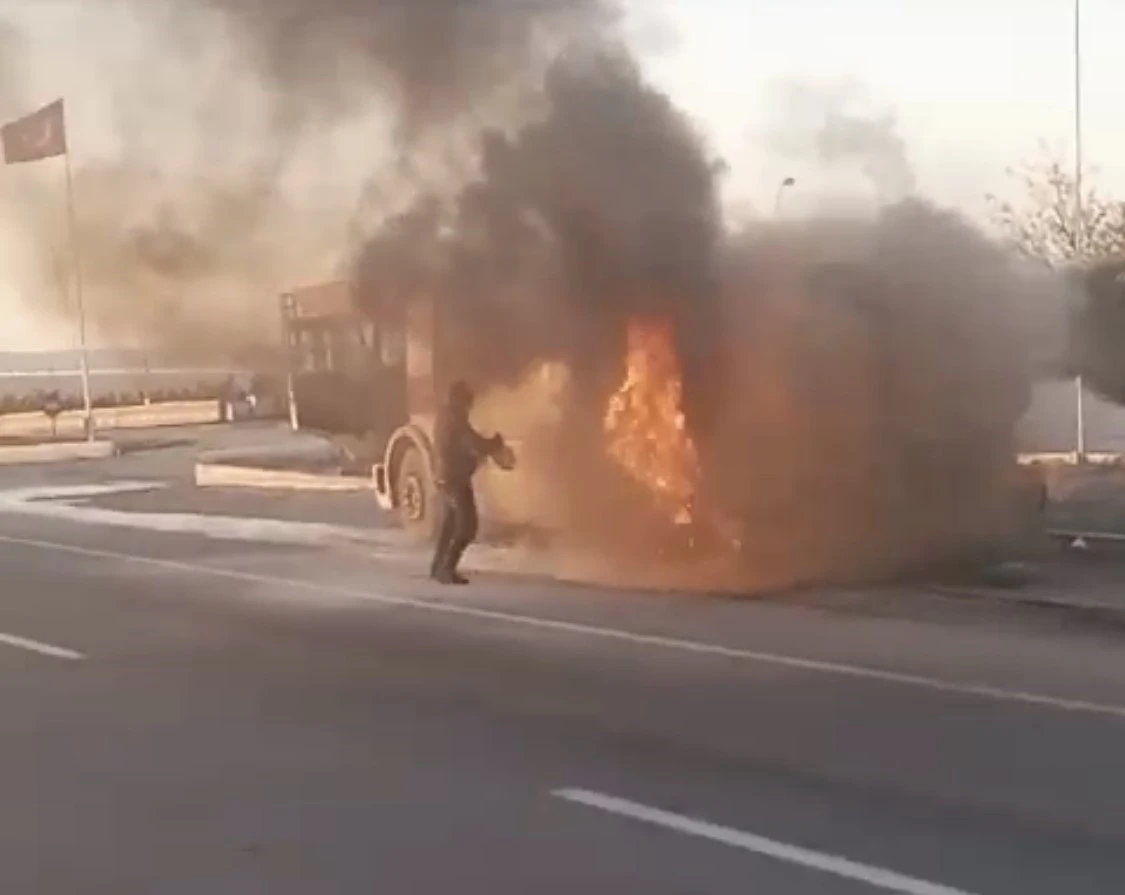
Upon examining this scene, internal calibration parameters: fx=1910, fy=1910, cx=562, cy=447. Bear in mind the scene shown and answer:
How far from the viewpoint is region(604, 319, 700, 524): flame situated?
50.0ft

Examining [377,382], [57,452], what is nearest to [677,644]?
[377,382]

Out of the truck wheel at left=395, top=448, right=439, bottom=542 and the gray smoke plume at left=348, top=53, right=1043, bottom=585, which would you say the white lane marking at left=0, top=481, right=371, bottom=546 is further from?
the gray smoke plume at left=348, top=53, right=1043, bottom=585

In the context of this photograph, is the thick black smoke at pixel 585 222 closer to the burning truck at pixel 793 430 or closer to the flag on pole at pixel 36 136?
the burning truck at pixel 793 430

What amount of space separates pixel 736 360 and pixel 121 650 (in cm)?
569

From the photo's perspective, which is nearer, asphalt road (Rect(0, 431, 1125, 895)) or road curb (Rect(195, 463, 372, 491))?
asphalt road (Rect(0, 431, 1125, 895))

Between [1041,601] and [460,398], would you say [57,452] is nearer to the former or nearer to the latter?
[460,398]

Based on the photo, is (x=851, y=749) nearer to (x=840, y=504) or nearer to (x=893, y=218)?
(x=840, y=504)

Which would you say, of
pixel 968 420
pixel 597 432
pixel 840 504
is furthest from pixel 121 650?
pixel 968 420

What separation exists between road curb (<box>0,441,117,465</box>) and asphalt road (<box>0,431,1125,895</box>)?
25.6m

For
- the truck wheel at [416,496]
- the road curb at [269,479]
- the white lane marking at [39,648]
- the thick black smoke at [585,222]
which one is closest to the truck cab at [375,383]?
the truck wheel at [416,496]

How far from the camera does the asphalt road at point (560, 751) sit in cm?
648

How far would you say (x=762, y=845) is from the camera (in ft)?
21.7

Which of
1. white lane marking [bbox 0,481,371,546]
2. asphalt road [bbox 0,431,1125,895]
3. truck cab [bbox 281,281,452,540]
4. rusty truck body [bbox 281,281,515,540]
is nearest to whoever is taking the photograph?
asphalt road [bbox 0,431,1125,895]

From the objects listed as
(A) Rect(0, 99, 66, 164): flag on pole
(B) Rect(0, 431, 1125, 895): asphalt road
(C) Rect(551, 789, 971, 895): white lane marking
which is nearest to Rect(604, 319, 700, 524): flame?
(B) Rect(0, 431, 1125, 895): asphalt road
